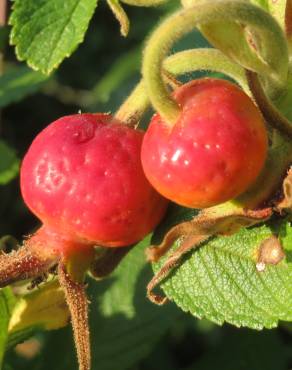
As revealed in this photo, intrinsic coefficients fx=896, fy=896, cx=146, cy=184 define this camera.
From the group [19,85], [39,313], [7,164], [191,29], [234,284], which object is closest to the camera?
[191,29]

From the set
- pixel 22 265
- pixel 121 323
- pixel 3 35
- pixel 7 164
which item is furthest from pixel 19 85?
pixel 22 265

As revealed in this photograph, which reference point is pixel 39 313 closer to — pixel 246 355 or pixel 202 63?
pixel 202 63

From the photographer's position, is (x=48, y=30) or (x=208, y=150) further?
(x=48, y=30)

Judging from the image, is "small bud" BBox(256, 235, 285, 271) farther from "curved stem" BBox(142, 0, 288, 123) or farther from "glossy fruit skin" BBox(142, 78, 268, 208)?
"curved stem" BBox(142, 0, 288, 123)

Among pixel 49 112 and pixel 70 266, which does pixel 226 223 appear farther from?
pixel 49 112

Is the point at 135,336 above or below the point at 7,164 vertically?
below

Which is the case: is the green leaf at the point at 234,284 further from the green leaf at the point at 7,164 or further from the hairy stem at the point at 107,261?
the green leaf at the point at 7,164

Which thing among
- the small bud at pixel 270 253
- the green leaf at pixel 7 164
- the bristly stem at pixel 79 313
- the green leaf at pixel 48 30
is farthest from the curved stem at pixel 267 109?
the green leaf at pixel 7 164
